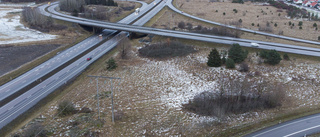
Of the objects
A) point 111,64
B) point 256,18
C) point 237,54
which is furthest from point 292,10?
point 111,64

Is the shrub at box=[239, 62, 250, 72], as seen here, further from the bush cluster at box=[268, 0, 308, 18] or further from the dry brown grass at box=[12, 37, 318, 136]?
the bush cluster at box=[268, 0, 308, 18]

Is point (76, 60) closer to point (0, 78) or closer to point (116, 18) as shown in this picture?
point (0, 78)

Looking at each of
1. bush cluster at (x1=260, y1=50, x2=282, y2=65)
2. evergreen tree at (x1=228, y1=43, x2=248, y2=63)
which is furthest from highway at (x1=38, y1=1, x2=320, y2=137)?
evergreen tree at (x1=228, y1=43, x2=248, y2=63)

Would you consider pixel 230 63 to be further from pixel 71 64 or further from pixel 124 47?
pixel 71 64

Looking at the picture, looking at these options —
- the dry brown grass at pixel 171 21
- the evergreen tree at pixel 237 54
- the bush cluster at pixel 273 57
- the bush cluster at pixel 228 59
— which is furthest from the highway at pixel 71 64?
the dry brown grass at pixel 171 21

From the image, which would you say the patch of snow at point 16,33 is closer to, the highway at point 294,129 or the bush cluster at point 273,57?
the bush cluster at point 273,57
